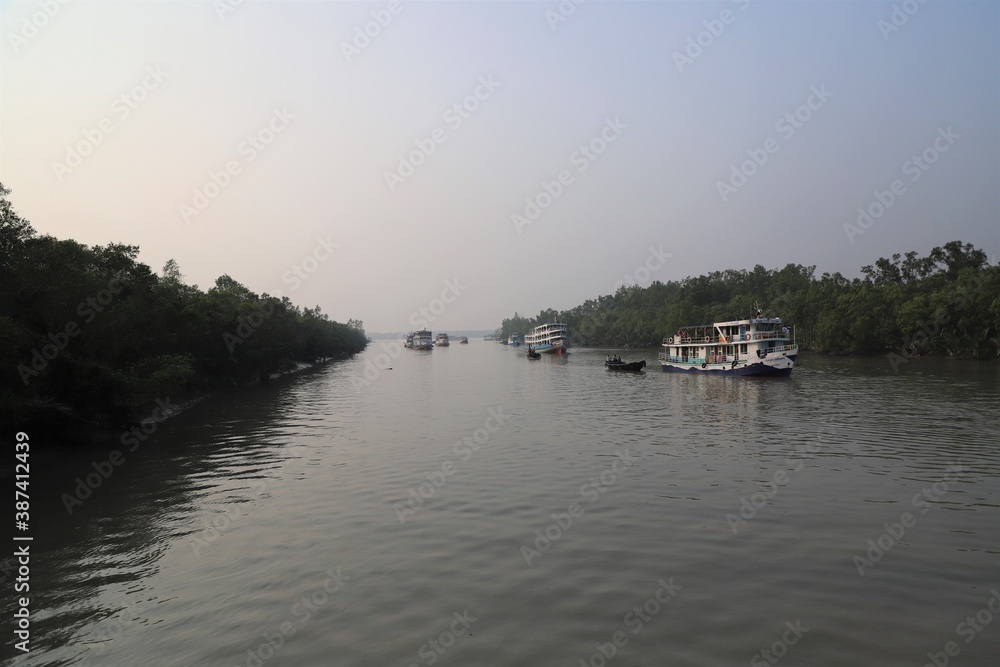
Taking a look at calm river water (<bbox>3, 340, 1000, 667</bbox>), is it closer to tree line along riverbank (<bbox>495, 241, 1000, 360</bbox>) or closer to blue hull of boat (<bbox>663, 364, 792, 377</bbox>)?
blue hull of boat (<bbox>663, 364, 792, 377</bbox>)

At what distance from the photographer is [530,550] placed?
13.3 meters

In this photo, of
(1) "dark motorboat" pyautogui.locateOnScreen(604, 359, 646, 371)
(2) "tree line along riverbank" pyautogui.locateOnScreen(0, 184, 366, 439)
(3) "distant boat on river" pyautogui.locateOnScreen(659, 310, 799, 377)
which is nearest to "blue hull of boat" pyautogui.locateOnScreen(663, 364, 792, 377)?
(3) "distant boat on river" pyautogui.locateOnScreen(659, 310, 799, 377)

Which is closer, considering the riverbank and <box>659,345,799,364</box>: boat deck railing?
the riverbank

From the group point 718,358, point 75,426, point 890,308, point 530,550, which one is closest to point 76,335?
point 75,426

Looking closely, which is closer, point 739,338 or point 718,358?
point 739,338

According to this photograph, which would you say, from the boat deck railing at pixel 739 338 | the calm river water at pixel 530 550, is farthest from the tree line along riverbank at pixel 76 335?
the boat deck railing at pixel 739 338

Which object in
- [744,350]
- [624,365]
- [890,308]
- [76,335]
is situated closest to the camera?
[76,335]

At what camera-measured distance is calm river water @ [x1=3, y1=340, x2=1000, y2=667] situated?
9258 mm

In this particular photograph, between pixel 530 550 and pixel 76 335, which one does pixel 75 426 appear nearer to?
pixel 76 335

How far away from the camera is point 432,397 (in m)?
51.0

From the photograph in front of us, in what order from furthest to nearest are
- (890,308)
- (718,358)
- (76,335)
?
(890,308)
(718,358)
(76,335)

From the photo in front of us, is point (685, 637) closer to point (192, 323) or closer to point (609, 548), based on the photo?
point (609, 548)

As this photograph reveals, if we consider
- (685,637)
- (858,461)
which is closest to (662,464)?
(858,461)

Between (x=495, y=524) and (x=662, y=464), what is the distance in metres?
9.73
